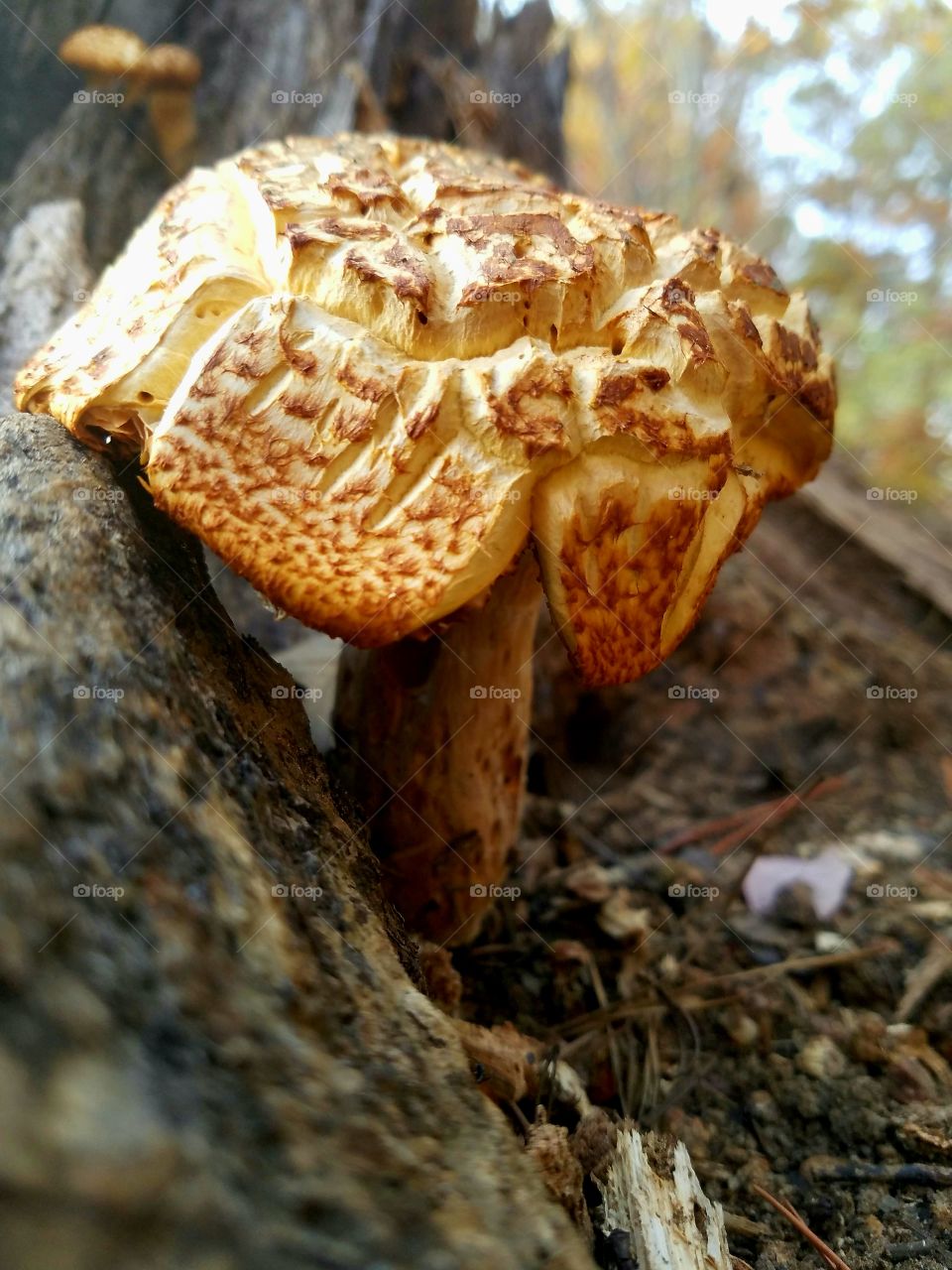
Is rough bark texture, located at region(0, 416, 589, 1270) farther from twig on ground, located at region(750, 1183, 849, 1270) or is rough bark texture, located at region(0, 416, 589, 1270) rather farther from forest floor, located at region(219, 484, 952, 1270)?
twig on ground, located at region(750, 1183, 849, 1270)

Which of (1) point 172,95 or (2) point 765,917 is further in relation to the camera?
(1) point 172,95

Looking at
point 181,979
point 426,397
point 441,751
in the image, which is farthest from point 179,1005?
point 441,751

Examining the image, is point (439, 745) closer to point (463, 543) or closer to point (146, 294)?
point (463, 543)

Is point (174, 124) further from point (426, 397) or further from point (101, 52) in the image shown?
point (426, 397)

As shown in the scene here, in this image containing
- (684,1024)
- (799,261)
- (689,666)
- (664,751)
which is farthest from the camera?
(799,261)

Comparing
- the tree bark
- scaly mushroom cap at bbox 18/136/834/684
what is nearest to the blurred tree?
the tree bark

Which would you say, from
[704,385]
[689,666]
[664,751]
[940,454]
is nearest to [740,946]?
[664,751]
